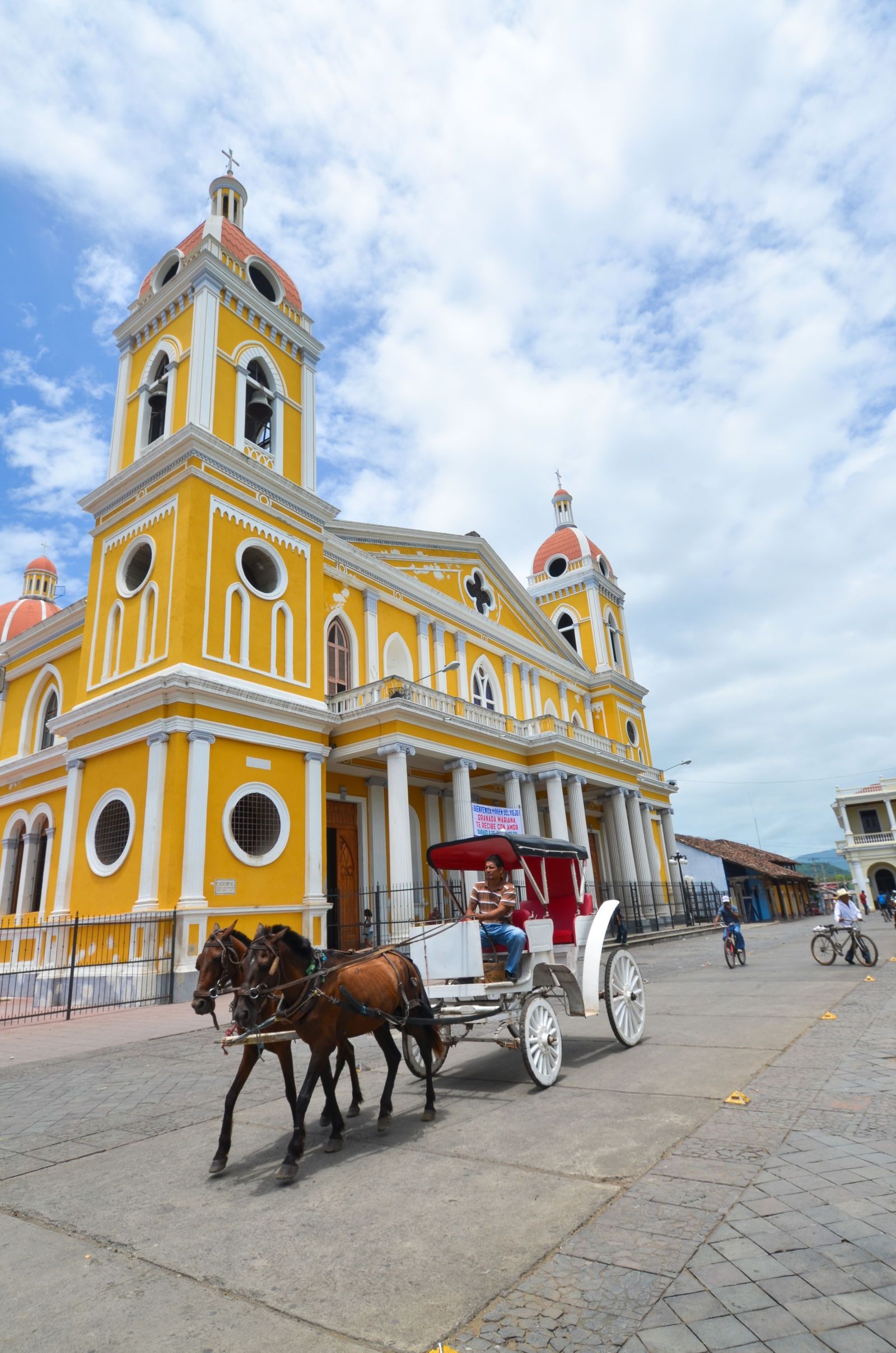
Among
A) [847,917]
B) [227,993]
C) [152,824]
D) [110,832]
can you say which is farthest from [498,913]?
[110,832]

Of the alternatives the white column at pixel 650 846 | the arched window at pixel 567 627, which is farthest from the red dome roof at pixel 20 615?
the white column at pixel 650 846

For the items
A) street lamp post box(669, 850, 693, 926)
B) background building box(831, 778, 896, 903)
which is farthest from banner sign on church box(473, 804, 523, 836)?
background building box(831, 778, 896, 903)

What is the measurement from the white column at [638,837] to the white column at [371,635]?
37.4 ft

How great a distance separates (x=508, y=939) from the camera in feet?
21.6

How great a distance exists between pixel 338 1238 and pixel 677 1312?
160cm

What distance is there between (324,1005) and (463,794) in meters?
14.8

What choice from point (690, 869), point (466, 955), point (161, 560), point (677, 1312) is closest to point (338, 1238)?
point (677, 1312)

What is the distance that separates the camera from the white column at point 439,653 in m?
24.1

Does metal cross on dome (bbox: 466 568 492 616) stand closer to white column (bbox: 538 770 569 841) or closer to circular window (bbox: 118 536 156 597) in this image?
white column (bbox: 538 770 569 841)

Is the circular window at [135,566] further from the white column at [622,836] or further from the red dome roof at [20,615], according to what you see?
the white column at [622,836]

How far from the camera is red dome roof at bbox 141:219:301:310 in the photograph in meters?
19.9

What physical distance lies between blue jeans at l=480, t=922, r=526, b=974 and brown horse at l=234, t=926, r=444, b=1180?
1.10m

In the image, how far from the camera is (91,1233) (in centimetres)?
375

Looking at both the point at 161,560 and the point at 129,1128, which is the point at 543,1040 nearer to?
the point at 129,1128
